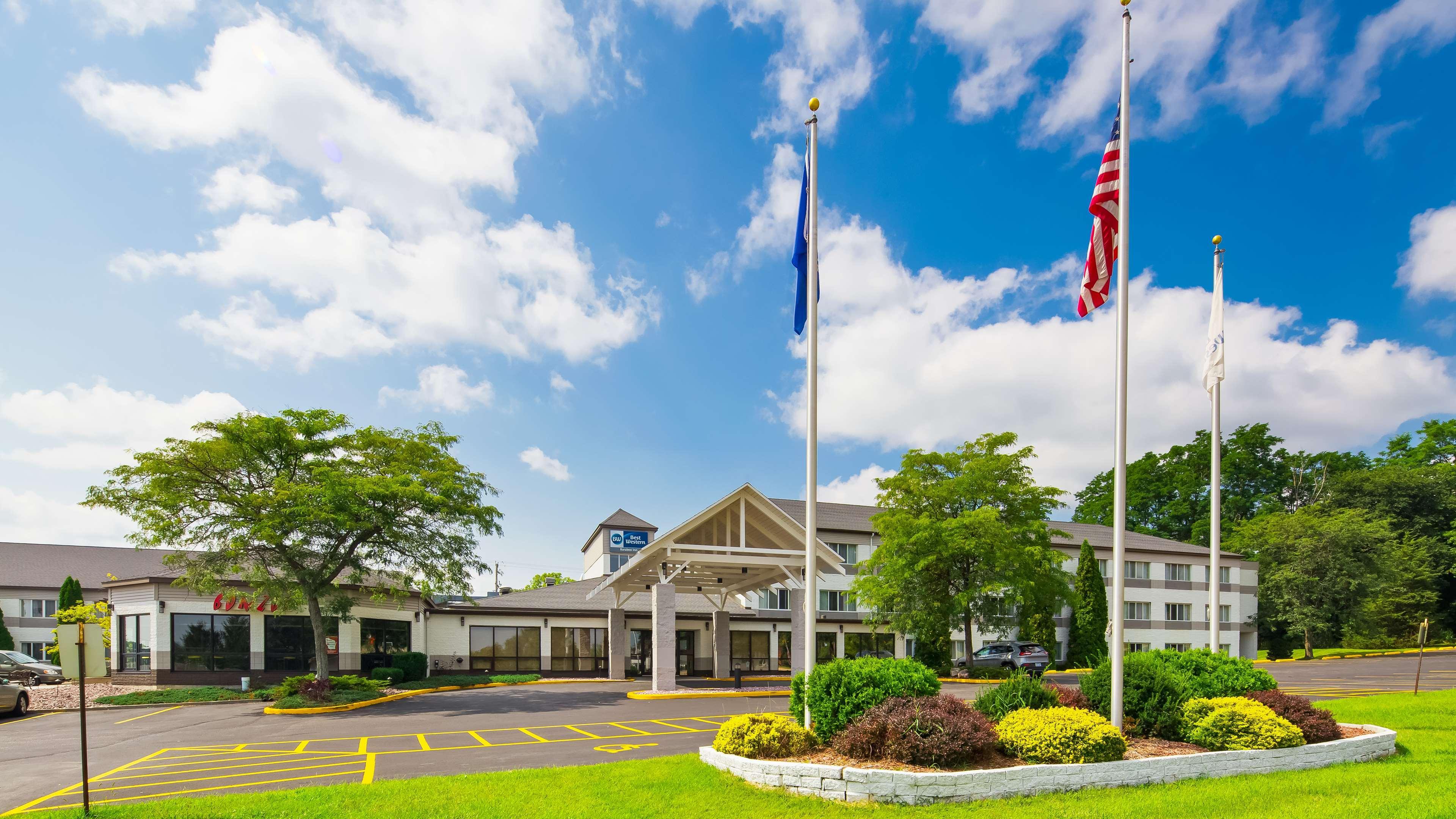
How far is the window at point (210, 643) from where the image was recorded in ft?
102

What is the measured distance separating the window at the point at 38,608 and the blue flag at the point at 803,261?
52.3 m

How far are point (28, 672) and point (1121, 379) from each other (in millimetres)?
40839

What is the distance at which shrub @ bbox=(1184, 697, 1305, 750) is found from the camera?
12.1 meters

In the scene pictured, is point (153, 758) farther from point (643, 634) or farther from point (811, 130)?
point (643, 634)

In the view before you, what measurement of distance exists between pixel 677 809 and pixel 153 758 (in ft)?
37.0

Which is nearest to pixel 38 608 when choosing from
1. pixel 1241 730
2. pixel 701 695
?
pixel 701 695

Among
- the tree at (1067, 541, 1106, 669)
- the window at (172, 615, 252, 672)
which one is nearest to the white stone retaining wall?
the window at (172, 615, 252, 672)

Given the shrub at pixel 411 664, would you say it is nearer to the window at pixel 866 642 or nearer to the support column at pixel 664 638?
the support column at pixel 664 638

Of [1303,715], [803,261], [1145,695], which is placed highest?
[803,261]

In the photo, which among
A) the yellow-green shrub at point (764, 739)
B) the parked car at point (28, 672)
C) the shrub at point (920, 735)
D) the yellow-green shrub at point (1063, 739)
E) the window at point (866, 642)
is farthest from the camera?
the window at point (866, 642)

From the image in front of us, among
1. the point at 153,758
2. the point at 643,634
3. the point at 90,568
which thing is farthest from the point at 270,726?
the point at 90,568

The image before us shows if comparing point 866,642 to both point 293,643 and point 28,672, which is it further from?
point 28,672

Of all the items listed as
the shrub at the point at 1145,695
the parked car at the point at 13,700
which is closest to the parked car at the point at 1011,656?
the shrub at the point at 1145,695

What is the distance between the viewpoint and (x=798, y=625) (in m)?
29.5
